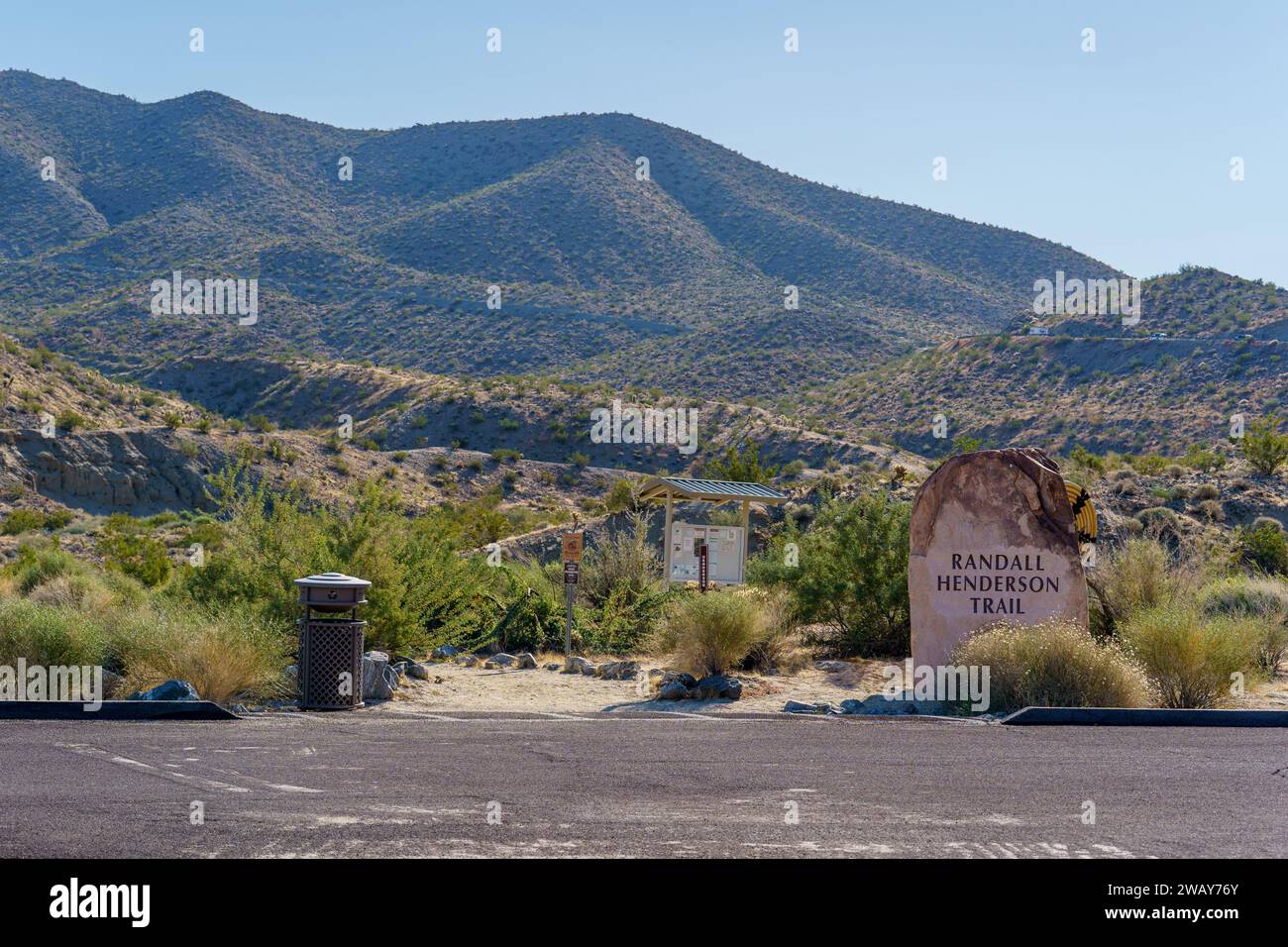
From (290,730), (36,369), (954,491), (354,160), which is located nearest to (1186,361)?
(36,369)

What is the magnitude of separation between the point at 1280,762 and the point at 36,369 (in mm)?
50898

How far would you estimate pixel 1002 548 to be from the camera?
1370 cm

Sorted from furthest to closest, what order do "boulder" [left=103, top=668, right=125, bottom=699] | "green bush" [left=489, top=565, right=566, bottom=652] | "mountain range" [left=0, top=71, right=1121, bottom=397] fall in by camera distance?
"mountain range" [left=0, top=71, right=1121, bottom=397], "green bush" [left=489, top=565, right=566, bottom=652], "boulder" [left=103, top=668, right=125, bottom=699]

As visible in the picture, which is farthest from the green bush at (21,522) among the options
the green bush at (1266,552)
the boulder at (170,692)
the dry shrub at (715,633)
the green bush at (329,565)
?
the green bush at (1266,552)

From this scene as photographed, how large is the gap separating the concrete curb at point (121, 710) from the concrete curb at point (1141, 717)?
6.97m

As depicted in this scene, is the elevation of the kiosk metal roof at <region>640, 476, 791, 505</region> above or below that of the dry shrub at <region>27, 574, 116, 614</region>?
above

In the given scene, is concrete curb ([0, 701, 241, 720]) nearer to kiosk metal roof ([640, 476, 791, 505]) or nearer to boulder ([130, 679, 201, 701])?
boulder ([130, 679, 201, 701])

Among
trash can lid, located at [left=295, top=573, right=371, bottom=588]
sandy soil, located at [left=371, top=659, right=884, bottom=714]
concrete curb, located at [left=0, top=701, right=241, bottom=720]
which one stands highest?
trash can lid, located at [left=295, top=573, right=371, bottom=588]

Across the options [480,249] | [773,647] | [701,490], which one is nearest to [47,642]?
[773,647]

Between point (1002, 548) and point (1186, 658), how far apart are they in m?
2.00

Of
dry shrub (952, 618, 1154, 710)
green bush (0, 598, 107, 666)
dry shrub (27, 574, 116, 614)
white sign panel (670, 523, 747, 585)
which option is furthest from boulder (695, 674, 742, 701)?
white sign panel (670, 523, 747, 585)

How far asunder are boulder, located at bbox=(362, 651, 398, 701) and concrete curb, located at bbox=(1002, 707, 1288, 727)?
19.8 ft

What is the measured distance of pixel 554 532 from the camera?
36344mm

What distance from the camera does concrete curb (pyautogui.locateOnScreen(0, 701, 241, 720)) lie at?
462 inches
